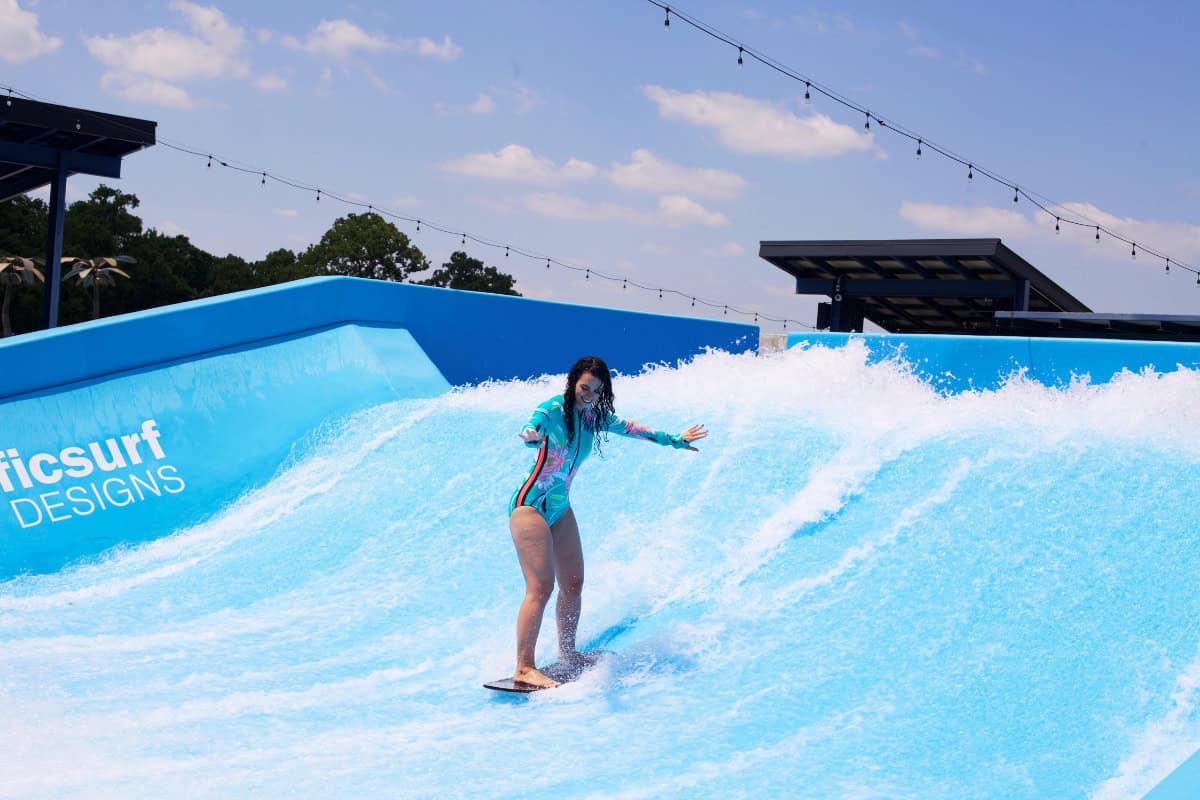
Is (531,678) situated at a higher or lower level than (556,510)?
lower

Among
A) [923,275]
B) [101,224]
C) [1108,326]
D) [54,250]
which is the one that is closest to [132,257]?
[101,224]

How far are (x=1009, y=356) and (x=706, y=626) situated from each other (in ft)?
13.9

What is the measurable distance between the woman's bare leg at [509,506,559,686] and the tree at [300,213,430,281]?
1477 inches

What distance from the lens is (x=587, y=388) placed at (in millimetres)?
3908

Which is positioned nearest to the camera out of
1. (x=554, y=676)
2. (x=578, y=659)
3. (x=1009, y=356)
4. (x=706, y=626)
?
(x=554, y=676)

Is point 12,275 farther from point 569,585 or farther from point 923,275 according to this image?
point 569,585

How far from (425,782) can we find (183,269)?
48607mm

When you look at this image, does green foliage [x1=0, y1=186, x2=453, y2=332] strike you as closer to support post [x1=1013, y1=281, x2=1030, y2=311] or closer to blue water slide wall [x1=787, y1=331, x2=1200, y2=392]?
support post [x1=1013, y1=281, x2=1030, y2=311]

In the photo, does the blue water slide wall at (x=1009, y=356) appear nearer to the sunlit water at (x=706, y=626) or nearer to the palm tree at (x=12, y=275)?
the sunlit water at (x=706, y=626)

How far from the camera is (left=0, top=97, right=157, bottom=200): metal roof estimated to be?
1465 cm

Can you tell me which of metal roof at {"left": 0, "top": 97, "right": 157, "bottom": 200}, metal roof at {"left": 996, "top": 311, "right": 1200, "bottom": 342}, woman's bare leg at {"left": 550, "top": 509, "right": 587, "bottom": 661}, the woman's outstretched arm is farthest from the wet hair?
metal roof at {"left": 0, "top": 97, "right": 157, "bottom": 200}

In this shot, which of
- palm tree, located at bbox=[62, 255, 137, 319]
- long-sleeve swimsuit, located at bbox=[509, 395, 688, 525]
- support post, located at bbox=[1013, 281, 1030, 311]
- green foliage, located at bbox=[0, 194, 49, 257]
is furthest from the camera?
green foliage, located at bbox=[0, 194, 49, 257]

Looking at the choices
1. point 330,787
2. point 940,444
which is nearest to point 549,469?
point 330,787

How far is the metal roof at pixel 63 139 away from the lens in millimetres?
14648
